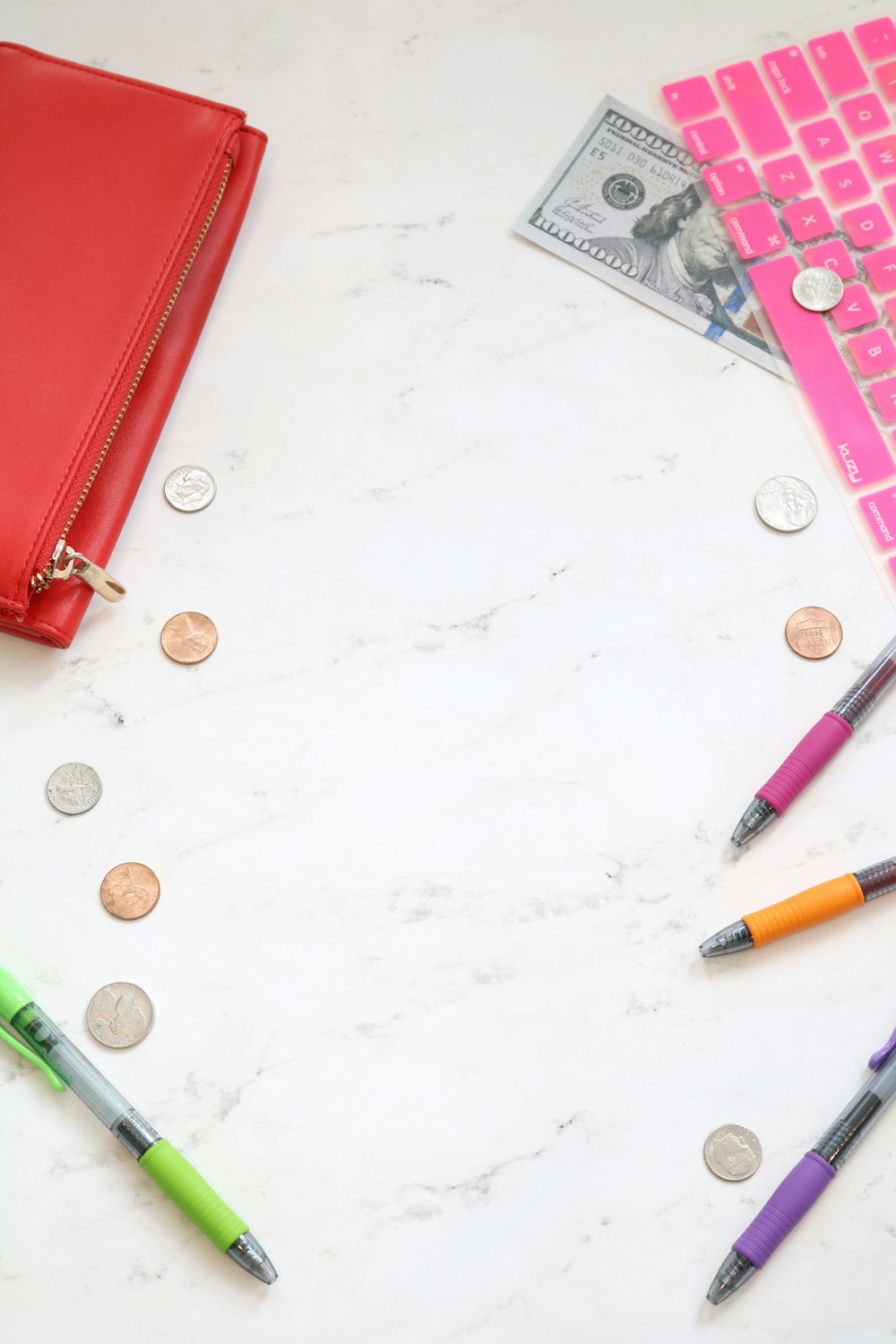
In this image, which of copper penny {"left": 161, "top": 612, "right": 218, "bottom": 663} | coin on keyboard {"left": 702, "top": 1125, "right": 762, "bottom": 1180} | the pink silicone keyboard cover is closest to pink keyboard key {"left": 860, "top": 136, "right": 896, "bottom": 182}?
the pink silicone keyboard cover

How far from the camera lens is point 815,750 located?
0.88 metres

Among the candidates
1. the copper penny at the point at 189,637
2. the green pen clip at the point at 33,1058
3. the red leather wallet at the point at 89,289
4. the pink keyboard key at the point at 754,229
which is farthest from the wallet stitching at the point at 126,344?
the pink keyboard key at the point at 754,229

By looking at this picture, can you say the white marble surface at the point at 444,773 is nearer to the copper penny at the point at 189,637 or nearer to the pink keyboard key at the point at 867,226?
the copper penny at the point at 189,637

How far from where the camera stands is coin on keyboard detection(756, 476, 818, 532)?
3.11 feet

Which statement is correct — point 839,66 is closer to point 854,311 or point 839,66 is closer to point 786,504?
point 854,311

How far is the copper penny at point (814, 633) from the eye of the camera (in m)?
0.92

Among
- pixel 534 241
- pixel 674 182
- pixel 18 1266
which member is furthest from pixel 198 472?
pixel 18 1266

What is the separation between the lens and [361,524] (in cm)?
96

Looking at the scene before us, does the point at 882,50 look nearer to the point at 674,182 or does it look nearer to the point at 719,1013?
the point at 674,182

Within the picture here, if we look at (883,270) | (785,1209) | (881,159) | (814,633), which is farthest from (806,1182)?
(881,159)

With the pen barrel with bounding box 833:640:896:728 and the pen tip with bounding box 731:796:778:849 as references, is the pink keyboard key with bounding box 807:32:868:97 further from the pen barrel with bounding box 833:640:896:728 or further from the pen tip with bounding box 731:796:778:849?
the pen tip with bounding box 731:796:778:849

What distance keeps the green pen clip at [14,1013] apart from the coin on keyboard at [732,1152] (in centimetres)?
47

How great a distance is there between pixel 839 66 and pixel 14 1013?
106 centimetres

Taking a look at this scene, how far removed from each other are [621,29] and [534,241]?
237 millimetres
